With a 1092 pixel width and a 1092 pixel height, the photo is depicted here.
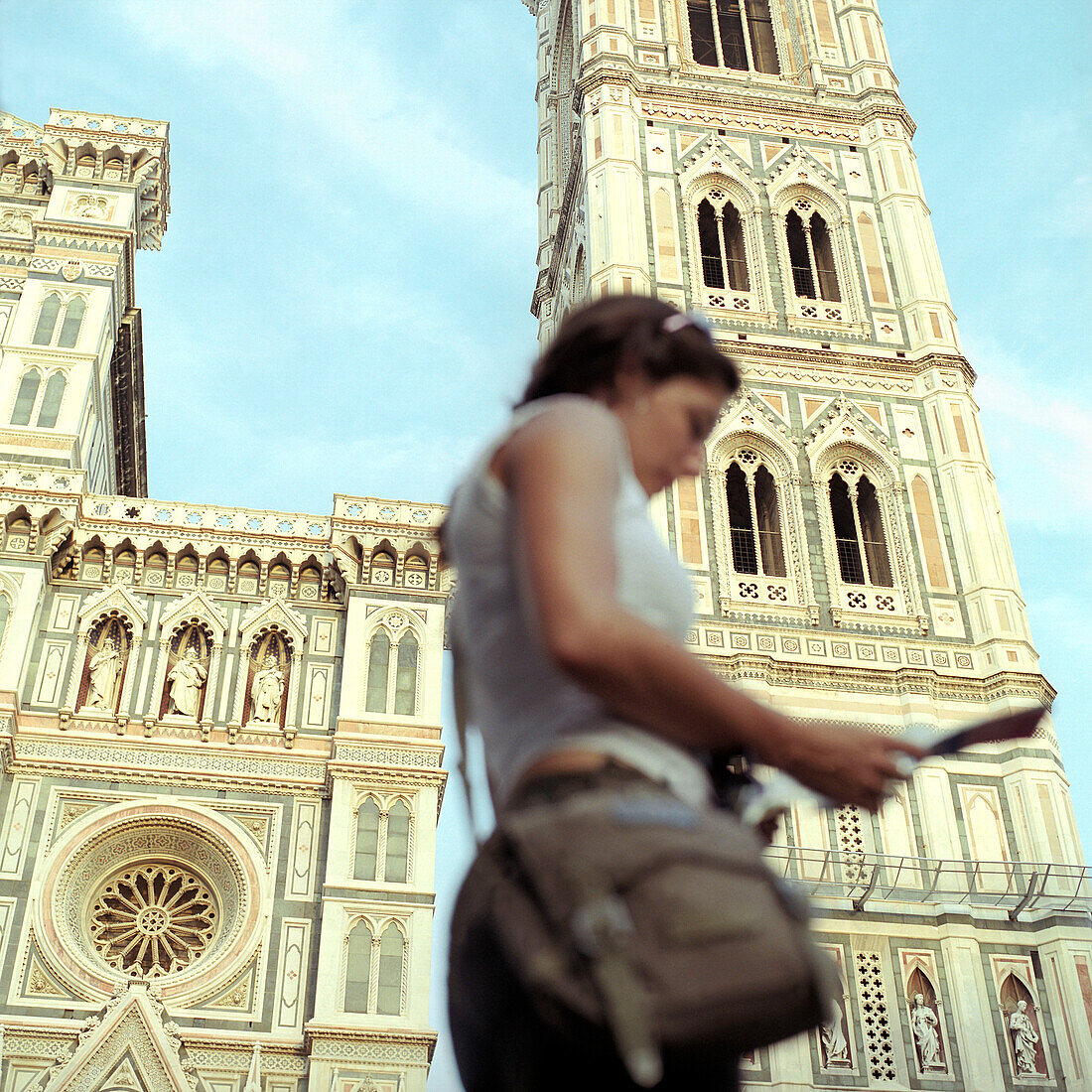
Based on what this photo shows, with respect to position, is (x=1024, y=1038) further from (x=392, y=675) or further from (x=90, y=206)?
(x=90, y=206)

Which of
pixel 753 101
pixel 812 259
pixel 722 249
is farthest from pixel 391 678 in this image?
pixel 753 101

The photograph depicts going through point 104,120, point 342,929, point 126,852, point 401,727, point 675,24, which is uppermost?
point 675,24

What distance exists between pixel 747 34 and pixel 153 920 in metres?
19.5

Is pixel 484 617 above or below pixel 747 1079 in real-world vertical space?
below

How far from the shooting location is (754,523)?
18.9m

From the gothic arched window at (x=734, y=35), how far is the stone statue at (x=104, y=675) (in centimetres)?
1556

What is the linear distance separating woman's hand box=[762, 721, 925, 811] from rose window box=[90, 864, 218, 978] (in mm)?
14622

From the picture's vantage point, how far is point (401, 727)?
16.5m

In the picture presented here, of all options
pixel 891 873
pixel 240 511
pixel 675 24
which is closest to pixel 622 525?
pixel 891 873

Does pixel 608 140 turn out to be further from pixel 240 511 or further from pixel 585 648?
pixel 585 648

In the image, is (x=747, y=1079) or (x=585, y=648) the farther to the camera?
(x=747, y=1079)

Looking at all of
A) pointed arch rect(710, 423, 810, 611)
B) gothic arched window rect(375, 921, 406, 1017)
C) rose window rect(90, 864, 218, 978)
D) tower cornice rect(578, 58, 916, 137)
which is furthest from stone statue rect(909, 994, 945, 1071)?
tower cornice rect(578, 58, 916, 137)

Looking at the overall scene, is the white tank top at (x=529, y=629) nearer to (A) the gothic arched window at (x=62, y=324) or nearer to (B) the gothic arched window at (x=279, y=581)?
(B) the gothic arched window at (x=279, y=581)

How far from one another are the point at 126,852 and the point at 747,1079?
729 centimetres
